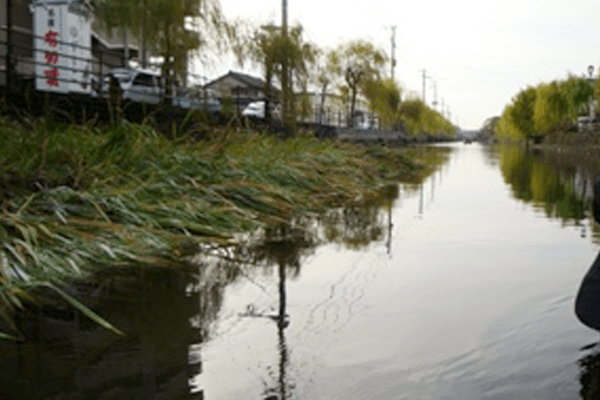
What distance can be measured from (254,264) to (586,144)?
3463 centimetres

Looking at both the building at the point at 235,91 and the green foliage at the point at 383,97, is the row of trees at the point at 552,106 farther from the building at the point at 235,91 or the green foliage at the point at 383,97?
the building at the point at 235,91

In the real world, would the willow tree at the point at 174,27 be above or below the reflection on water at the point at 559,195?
above

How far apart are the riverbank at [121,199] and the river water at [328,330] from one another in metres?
0.23

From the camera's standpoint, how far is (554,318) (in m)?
3.41

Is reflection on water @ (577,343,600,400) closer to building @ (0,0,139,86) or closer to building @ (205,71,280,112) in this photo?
building @ (205,71,280,112)

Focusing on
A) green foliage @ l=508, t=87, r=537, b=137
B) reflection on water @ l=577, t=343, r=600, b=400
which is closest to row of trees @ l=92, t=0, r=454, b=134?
reflection on water @ l=577, t=343, r=600, b=400

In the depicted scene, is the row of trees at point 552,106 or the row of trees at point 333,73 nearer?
the row of trees at point 333,73

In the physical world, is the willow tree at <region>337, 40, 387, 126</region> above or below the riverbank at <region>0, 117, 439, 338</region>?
above

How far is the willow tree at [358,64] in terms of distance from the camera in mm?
37594

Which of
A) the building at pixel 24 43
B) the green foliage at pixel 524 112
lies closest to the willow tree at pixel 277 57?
the building at pixel 24 43

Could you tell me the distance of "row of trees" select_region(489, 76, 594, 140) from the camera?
41.5m

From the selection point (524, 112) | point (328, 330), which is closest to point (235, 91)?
point (328, 330)

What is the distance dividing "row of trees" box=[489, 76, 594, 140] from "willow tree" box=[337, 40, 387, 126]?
47.4 ft

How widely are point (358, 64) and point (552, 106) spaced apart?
18158mm
